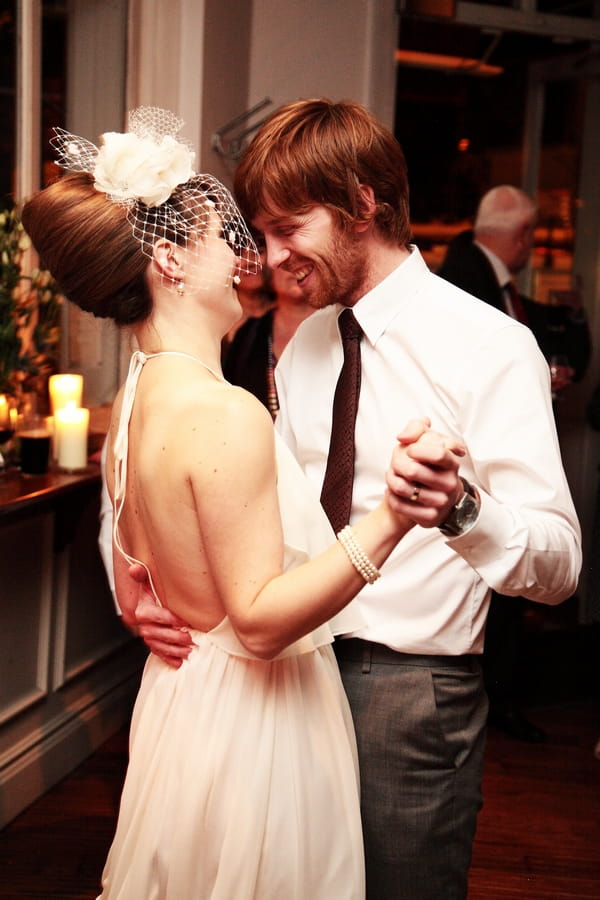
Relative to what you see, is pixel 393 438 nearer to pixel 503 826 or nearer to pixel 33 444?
pixel 33 444

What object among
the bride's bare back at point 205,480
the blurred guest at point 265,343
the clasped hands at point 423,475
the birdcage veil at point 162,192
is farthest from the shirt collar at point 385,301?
the blurred guest at point 265,343

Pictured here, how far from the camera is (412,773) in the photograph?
163cm

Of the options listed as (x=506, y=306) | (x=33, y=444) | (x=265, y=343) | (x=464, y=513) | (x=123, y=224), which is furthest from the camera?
(x=506, y=306)

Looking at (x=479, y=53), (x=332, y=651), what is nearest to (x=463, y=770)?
(x=332, y=651)

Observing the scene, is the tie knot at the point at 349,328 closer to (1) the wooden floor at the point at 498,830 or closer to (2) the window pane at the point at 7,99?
(2) the window pane at the point at 7,99

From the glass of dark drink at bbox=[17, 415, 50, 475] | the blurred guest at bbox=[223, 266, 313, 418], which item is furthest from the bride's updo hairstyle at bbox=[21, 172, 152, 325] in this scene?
the glass of dark drink at bbox=[17, 415, 50, 475]

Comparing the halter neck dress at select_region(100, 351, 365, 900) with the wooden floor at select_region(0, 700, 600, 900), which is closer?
the halter neck dress at select_region(100, 351, 365, 900)

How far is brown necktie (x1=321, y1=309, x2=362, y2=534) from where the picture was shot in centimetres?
168

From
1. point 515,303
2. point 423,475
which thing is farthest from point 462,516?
point 515,303

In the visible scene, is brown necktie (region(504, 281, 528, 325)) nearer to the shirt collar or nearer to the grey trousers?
the shirt collar

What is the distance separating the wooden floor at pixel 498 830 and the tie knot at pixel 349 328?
1.78 metres

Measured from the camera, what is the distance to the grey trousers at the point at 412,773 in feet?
5.29

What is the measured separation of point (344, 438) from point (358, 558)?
47cm

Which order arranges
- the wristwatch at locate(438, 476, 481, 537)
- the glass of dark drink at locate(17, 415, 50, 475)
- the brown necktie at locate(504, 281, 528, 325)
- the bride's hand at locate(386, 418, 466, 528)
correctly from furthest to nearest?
1. the brown necktie at locate(504, 281, 528, 325)
2. the glass of dark drink at locate(17, 415, 50, 475)
3. the wristwatch at locate(438, 476, 481, 537)
4. the bride's hand at locate(386, 418, 466, 528)
